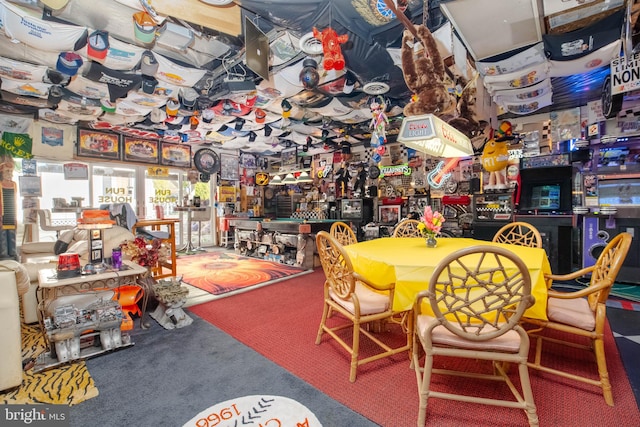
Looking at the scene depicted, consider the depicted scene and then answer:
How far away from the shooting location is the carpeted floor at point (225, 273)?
4312 millimetres

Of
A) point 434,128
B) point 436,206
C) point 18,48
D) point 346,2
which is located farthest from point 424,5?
point 436,206

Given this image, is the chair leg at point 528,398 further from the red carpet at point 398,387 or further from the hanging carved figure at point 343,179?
the hanging carved figure at point 343,179

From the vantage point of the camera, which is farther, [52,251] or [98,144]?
[98,144]

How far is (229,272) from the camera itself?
544 cm

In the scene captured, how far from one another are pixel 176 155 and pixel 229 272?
4.64m

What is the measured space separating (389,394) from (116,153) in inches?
317

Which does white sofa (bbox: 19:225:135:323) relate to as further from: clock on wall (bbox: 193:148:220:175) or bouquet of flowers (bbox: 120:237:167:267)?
clock on wall (bbox: 193:148:220:175)

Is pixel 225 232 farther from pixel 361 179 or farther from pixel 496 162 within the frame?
pixel 496 162

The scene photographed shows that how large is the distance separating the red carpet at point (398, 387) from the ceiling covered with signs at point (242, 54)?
8.54 ft

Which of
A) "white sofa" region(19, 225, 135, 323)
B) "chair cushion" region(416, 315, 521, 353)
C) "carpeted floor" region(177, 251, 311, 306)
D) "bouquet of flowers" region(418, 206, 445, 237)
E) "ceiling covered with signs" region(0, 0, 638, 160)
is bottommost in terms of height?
"carpeted floor" region(177, 251, 311, 306)

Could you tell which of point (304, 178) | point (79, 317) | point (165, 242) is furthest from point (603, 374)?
point (304, 178)

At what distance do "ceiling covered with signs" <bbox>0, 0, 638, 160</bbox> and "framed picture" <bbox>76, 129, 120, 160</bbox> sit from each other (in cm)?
77

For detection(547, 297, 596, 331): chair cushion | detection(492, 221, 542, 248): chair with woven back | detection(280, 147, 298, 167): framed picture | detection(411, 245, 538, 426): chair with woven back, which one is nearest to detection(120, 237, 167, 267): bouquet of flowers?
detection(411, 245, 538, 426): chair with woven back

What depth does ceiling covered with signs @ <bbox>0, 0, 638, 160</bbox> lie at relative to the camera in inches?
104
